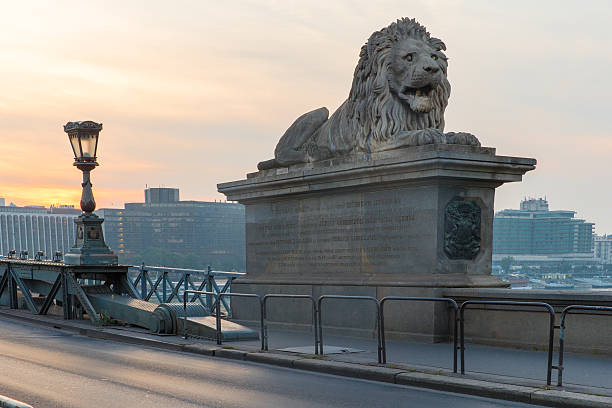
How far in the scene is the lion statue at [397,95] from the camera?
13.2 meters

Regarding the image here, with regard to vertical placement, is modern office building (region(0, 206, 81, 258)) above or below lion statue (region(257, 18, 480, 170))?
below

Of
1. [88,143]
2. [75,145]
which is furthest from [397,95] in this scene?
[75,145]

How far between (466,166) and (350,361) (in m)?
3.66

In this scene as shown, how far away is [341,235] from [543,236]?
12373 cm

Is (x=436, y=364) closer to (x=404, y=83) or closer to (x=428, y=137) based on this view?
(x=428, y=137)

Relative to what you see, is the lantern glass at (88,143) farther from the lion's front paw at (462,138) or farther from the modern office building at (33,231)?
the modern office building at (33,231)

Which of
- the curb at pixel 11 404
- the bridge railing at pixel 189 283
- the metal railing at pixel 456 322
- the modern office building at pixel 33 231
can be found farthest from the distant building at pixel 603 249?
the curb at pixel 11 404

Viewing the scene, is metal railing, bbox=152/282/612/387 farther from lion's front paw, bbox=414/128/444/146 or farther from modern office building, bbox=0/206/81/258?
modern office building, bbox=0/206/81/258

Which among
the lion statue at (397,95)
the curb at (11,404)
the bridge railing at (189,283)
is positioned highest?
the lion statue at (397,95)

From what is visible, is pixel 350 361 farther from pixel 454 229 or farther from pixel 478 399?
pixel 454 229

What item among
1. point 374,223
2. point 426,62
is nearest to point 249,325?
point 374,223

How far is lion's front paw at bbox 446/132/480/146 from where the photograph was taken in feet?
41.2

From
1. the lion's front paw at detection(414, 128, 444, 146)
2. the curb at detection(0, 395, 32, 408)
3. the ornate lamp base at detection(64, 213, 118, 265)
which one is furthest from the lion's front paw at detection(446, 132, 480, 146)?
the curb at detection(0, 395, 32, 408)

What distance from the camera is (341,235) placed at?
14.0 meters
